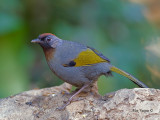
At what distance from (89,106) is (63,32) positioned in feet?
8.70

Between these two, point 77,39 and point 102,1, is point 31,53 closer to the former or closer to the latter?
point 77,39

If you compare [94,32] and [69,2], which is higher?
[69,2]

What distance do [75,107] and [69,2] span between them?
10.5 feet

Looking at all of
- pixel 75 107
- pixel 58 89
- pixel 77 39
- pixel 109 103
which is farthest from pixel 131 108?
pixel 77 39

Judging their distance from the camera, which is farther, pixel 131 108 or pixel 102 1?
pixel 102 1

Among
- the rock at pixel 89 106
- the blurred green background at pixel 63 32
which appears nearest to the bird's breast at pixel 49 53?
the rock at pixel 89 106

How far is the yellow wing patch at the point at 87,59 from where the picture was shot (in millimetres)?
4551

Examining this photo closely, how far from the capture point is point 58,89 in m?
5.02

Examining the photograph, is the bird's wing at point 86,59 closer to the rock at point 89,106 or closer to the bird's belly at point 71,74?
the bird's belly at point 71,74

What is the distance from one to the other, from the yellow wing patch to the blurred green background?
1.34 metres

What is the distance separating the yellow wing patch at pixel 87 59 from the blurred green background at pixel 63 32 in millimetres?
1338

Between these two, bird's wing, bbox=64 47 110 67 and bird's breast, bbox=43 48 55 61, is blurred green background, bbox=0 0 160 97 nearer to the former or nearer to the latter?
bird's wing, bbox=64 47 110 67

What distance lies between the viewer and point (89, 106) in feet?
12.7

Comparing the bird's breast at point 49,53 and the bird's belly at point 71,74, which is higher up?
the bird's breast at point 49,53
